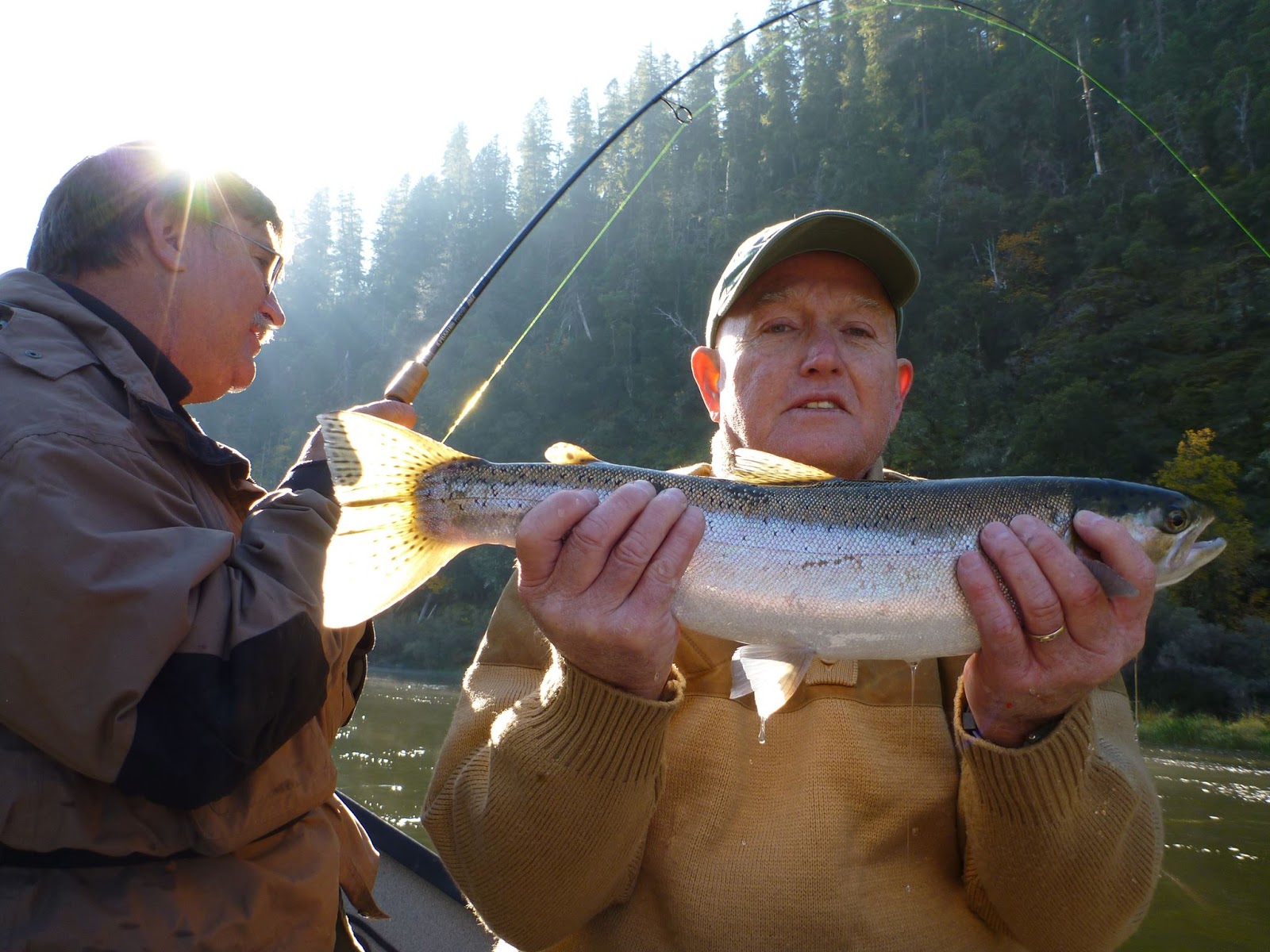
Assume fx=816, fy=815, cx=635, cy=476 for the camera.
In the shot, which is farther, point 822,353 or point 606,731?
point 822,353

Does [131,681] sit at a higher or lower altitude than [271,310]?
lower

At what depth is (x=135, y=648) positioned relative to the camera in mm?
1900

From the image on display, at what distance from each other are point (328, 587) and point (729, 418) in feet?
5.03

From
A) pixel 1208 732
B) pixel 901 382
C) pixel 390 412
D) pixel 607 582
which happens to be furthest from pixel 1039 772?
pixel 1208 732

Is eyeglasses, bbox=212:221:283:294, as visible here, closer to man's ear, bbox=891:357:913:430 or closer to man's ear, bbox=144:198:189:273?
man's ear, bbox=144:198:189:273

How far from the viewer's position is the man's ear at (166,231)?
2.77 metres

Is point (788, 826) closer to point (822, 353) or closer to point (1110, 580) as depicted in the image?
point (1110, 580)

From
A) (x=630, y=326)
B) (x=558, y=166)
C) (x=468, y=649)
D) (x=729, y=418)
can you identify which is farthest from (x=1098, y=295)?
(x=558, y=166)

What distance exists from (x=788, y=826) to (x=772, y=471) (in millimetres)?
1014

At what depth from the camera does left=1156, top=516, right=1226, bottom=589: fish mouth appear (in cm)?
233

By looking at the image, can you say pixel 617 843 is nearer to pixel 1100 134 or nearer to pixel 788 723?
pixel 788 723

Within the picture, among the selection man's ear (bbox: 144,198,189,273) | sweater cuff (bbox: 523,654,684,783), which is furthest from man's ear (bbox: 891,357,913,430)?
man's ear (bbox: 144,198,189,273)

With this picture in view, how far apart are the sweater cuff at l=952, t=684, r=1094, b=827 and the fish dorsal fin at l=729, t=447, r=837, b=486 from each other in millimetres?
868

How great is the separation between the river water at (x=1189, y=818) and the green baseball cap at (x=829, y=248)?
4848 mm
